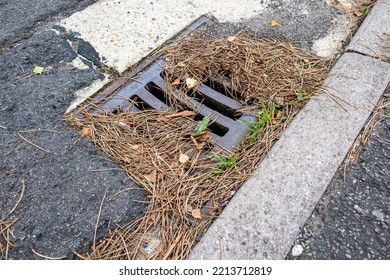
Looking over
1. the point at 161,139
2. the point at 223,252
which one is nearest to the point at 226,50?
the point at 161,139

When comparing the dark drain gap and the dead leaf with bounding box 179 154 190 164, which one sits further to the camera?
the dark drain gap

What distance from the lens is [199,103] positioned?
187 centimetres

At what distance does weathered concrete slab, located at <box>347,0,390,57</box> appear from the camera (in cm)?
201

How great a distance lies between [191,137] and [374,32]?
1.24 metres

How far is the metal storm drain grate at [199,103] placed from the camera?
1753 mm

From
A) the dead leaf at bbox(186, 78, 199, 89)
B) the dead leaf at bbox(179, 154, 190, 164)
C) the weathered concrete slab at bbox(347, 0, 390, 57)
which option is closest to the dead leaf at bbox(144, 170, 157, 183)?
the dead leaf at bbox(179, 154, 190, 164)

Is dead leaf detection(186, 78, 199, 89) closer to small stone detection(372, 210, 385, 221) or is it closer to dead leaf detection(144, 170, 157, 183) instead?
dead leaf detection(144, 170, 157, 183)

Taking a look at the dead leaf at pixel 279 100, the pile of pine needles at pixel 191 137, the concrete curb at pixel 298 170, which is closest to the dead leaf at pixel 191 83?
the pile of pine needles at pixel 191 137

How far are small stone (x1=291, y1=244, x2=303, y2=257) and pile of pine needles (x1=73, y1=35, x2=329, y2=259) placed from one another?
0.32m

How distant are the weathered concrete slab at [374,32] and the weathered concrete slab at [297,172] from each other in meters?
0.09

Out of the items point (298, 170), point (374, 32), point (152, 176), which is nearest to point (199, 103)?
point (152, 176)

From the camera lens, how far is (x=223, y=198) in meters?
1.53

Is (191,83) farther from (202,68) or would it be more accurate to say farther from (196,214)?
(196,214)

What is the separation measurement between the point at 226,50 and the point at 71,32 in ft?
3.01
